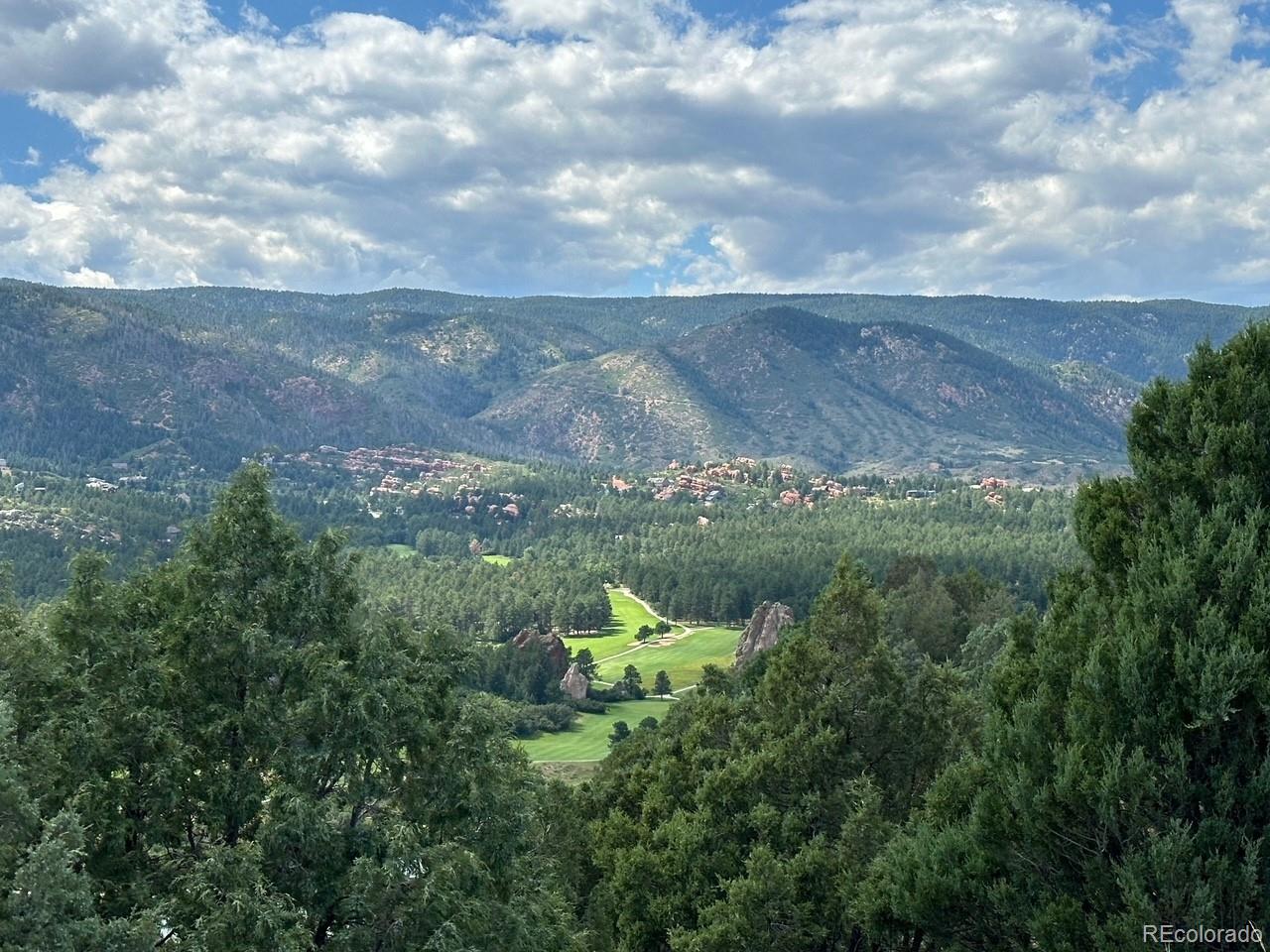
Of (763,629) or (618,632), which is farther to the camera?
(618,632)

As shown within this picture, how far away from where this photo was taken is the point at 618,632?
Result: 6216 inches

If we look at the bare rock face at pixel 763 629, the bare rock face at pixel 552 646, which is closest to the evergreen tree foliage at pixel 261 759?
the bare rock face at pixel 763 629

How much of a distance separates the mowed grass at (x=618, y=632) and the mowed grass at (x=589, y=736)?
619 inches

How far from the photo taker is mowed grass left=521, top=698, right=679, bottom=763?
9544cm

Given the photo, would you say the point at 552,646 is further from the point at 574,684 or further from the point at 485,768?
the point at 485,768

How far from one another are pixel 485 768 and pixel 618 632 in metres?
140

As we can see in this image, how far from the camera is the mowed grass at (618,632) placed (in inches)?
5689

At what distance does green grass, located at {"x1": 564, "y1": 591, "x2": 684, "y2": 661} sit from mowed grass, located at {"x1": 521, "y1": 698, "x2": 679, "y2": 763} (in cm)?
2512

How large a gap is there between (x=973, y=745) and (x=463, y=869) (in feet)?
48.9

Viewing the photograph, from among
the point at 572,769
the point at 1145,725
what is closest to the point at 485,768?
the point at 1145,725

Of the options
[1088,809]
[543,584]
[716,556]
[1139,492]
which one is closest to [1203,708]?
[1088,809]

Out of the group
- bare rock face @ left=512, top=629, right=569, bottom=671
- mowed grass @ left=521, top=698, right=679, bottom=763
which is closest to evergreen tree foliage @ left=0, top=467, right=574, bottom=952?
mowed grass @ left=521, top=698, right=679, bottom=763

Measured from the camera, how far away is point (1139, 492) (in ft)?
55.9

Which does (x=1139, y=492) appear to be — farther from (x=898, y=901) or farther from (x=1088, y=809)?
(x=898, y=901)
